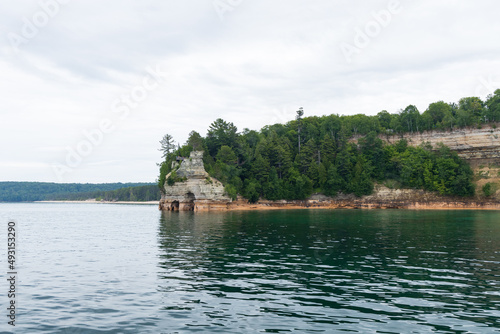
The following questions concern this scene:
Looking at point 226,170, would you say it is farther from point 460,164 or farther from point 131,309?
point 131,309

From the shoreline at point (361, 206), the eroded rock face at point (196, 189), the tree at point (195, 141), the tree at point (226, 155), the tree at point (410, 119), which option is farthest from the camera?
the tree at point (410, 119)

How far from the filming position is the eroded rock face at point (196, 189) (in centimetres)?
10794

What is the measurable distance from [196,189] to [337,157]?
53.5m

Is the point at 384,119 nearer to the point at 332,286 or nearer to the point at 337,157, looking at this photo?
the point at 337,157

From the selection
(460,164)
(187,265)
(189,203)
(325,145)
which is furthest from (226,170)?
(187,265)

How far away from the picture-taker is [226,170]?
118000mm

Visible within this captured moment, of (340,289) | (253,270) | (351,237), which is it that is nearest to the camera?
(340,289)

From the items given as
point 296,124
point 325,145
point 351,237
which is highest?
point 296,124

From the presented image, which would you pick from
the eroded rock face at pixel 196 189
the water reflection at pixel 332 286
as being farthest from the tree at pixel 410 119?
the water reflection at pixel 332 286

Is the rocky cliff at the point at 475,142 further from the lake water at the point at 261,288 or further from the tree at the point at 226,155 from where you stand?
the lake water at the point at 261,288

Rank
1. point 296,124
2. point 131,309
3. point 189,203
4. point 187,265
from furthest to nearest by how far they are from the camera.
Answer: point 296,124 < point 189,203 < point 187,265 < point 131,309

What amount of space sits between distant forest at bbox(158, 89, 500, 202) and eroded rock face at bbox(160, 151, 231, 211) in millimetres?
3067

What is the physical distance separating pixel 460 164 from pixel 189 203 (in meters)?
89.2

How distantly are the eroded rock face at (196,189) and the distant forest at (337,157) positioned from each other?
307 centimetres
